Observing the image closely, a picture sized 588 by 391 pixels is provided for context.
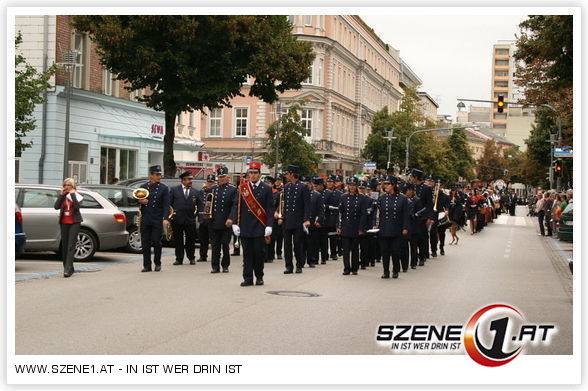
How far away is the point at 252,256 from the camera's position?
1450cm

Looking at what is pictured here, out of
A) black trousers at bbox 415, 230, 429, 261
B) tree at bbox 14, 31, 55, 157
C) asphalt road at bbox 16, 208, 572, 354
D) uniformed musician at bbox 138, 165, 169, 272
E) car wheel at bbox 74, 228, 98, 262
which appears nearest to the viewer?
asphalt road at bbox 16, 208, 572, 354

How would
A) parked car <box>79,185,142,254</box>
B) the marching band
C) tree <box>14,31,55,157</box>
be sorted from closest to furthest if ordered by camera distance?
the marching band
parked car <box>79,185,142,254</box>
tree <box>14,31,55,157</box>

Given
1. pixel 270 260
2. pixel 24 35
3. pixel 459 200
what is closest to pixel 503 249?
pixel 459 200

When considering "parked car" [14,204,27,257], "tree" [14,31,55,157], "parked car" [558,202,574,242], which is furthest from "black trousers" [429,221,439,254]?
"tree" [14,31,55,157]

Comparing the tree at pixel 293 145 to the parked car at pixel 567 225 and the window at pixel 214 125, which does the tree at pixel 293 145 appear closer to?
the parked car at pixel 567 225

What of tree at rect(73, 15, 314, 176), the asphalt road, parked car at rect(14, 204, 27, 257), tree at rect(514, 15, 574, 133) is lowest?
the asphalt road

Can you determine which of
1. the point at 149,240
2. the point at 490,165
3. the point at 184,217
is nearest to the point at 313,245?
the point at 184,217

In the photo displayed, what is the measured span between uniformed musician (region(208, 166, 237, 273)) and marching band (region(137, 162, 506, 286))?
0.7 inches

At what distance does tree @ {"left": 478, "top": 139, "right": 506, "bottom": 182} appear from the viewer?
140 m

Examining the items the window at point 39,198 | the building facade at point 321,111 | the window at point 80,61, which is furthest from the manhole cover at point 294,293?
the building facade at point 321,111

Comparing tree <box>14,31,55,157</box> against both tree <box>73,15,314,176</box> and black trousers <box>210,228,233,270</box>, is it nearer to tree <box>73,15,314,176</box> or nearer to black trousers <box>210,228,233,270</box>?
tree <box>73,15,314,176</box>

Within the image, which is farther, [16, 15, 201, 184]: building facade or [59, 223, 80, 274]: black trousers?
[16, 15, 201, 184]: building facade

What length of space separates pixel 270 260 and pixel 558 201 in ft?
56.8

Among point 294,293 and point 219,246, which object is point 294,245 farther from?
point 294,293
